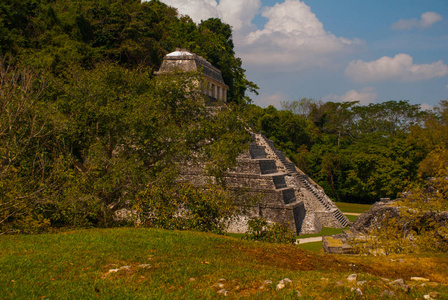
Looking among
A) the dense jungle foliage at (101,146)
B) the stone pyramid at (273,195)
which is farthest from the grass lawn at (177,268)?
the stone pyramid at (273,195)

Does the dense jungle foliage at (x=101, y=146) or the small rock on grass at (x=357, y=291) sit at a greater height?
the dense jungle foliage at (x=101, y=146)

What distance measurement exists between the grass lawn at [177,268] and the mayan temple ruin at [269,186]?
786cm

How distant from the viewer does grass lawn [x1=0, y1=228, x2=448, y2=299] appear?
4738 millimetres

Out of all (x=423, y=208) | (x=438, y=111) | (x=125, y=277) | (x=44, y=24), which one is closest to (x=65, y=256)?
(x=125, y=277)

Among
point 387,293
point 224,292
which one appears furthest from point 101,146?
point 387,293

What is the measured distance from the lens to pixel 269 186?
1848cm

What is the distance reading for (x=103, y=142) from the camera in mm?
10766

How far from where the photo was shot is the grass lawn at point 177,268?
15.5ft

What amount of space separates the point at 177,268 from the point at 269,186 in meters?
13.1

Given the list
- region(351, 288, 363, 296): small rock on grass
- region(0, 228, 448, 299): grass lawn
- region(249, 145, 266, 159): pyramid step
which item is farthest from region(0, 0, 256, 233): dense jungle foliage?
region(249, 145, 266, 159): pyramid step

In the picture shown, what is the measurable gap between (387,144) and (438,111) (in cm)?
493

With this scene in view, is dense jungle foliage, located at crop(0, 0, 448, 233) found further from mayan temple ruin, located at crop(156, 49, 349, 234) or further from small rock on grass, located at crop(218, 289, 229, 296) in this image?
small rock on grass, located at crop(218, 289, 229, 296)

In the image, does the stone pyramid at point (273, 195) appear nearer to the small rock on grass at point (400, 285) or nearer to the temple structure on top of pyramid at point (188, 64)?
the temple structure on top of pyramid at point (188, 64)

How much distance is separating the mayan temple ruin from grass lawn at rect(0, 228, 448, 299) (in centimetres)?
786
